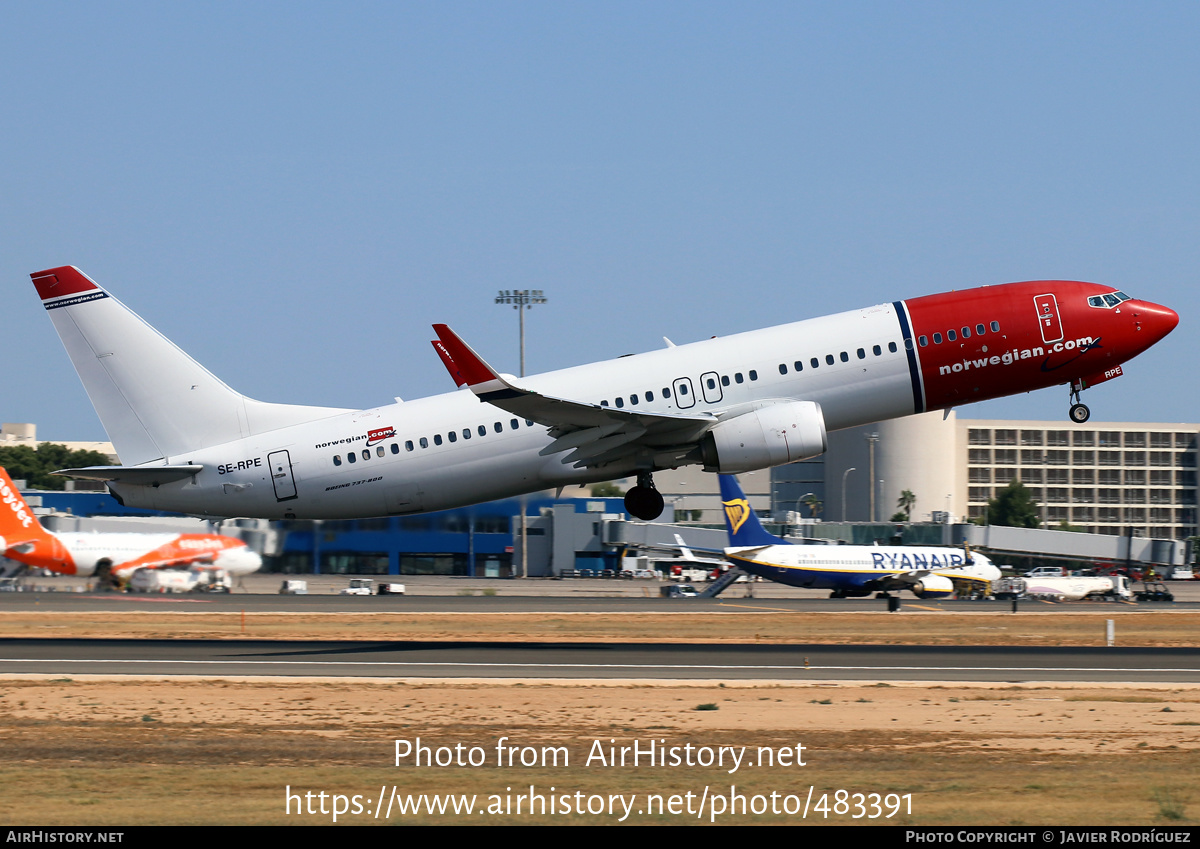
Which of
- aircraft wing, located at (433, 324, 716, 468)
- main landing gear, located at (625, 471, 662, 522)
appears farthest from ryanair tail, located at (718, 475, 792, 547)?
aircraft wing, located at (433, 324, 716, 468)

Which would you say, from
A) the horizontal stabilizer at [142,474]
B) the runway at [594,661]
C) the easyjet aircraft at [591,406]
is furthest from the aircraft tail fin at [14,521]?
the horizontal stabilizer at [142,474]

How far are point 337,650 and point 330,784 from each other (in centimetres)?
2139

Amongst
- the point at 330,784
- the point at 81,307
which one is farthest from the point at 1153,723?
the point at 81,307

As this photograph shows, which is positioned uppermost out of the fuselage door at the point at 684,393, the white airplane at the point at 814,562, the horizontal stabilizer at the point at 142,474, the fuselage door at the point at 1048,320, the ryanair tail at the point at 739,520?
the fuselage door at the point at 1048,320

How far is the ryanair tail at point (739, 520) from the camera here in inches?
2995

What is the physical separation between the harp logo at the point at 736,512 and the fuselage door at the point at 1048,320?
40741mm

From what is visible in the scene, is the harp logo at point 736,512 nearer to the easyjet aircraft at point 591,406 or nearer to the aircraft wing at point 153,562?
the aircraft wing at point 153,562

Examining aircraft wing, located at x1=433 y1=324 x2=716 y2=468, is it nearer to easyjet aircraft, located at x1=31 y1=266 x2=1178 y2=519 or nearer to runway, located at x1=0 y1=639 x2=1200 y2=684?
easyjet aircraft, located at x1=31 y1=266 x2=1178 y2=519

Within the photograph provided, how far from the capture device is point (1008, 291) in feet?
117

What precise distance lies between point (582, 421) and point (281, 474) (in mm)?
9165

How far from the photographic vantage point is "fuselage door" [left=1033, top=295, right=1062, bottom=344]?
35.4 meters

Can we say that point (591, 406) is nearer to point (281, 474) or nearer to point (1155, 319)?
point (281, 474)

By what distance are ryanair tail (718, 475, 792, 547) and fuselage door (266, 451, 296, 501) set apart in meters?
41.9
